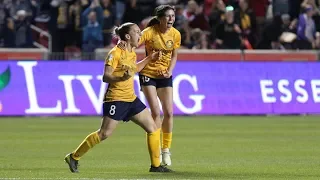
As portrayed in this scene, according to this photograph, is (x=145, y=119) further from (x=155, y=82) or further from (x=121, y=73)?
(x=155, y=82)

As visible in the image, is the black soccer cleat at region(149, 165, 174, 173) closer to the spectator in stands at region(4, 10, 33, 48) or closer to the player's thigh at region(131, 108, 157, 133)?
the player's thigh at region(131, 108, 157, 133)

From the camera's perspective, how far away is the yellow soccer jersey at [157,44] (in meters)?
15.8

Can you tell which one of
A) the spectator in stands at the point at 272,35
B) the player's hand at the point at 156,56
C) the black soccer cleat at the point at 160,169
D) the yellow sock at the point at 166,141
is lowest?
the spectator in stands at the point at 272,35

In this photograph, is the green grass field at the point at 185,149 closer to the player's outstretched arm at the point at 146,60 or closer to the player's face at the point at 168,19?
the player's outstretched arm at the point at 146,60

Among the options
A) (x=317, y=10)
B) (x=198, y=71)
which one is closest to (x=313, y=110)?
(x=198, y=71)

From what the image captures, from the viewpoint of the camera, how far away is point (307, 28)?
32.3 meters

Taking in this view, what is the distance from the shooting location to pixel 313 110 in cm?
2855

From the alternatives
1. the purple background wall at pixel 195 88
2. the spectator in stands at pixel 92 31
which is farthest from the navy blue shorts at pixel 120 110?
the spectator in stands at pixel 92 31

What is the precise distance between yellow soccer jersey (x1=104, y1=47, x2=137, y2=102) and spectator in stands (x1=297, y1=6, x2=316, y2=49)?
18182 mm

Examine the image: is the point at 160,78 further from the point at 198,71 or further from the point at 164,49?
the point at 198,71

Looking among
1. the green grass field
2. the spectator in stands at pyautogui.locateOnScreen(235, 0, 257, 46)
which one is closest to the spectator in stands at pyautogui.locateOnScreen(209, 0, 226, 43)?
the spectator in stands at pyautogui.locateOnScreen(235, 0, 257, 46)

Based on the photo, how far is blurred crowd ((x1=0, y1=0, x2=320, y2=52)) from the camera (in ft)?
102

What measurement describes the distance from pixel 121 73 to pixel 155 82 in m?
1.82

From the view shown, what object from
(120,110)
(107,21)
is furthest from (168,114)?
(107,21)
